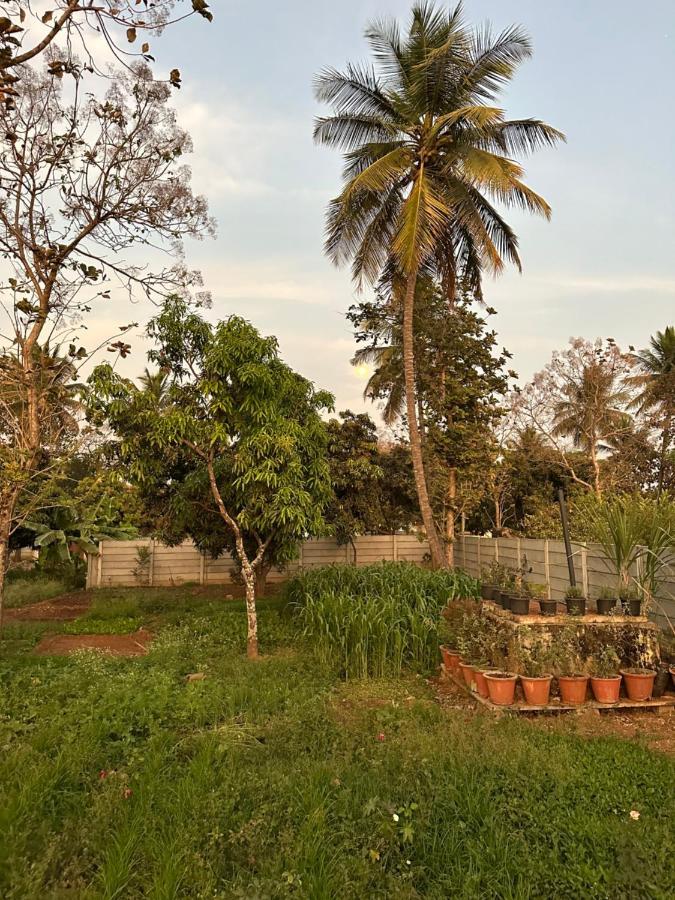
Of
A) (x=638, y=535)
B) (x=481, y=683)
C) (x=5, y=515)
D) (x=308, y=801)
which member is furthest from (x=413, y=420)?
(x=308, y=801)

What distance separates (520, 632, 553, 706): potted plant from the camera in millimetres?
5512

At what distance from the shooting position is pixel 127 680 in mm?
5680

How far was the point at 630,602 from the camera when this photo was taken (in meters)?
6.16

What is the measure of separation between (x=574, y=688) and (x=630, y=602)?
126 centimetres

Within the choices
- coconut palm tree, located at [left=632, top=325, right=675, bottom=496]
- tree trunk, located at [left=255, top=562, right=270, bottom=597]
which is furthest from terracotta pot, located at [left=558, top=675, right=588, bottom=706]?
coconut palm tree, located at [left=632, top=325, right=675, bottom=496]

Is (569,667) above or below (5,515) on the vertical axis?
below

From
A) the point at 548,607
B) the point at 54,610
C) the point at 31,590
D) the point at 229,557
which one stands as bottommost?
the point at 54,610

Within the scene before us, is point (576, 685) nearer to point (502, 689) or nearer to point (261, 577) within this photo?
point (502, 689)

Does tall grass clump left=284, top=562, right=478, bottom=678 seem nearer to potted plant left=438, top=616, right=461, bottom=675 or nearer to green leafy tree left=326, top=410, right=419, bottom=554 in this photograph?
potted plant left=438, top=616, right=461, bottom=675

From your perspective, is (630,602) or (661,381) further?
(661,381)

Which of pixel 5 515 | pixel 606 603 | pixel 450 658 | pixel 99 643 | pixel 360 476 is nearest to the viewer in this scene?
pixel 606 603

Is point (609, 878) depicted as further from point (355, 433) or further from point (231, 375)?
point (355, 433)

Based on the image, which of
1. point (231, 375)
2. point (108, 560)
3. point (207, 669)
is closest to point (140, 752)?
point (207, 669)

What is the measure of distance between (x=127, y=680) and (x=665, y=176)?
1009 cm
